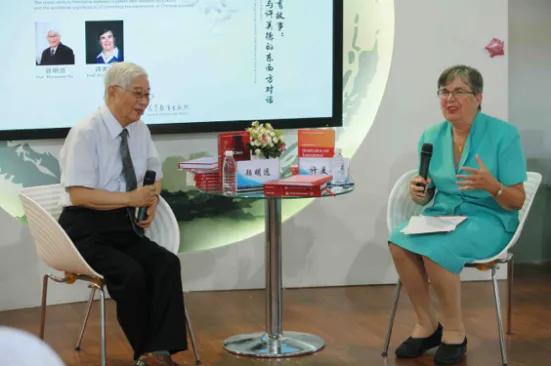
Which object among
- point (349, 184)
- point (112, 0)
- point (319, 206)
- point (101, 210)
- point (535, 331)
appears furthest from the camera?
point (319, 206)

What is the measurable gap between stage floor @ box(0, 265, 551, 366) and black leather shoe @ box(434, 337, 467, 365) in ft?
0.14

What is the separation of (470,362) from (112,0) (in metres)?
2.70

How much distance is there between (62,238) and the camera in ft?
10.6

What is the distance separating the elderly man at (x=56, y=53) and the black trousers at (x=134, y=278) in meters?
1.33

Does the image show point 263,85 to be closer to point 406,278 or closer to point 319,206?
point 319,206

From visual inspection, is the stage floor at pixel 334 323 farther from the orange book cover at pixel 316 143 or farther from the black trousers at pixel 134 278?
the orange book cover at pixel 316 143

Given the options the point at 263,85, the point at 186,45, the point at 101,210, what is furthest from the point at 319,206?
the point at 101,210

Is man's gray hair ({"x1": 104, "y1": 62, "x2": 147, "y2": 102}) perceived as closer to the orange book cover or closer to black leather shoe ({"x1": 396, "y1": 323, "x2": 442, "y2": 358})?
the orange book cover

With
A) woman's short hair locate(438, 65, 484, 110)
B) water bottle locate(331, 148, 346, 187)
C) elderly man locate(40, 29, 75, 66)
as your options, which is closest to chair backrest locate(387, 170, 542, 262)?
water bottle locate(331, 148, 346, 187)

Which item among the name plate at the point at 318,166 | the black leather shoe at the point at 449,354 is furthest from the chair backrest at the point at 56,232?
the black leather shoe at the point at 449,354

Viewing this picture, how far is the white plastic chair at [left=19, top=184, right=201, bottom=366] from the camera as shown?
3252mm

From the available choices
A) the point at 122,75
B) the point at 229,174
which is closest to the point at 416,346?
the point at 229,174

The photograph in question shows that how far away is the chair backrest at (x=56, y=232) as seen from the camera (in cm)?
325

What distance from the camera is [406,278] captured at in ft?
12.0
